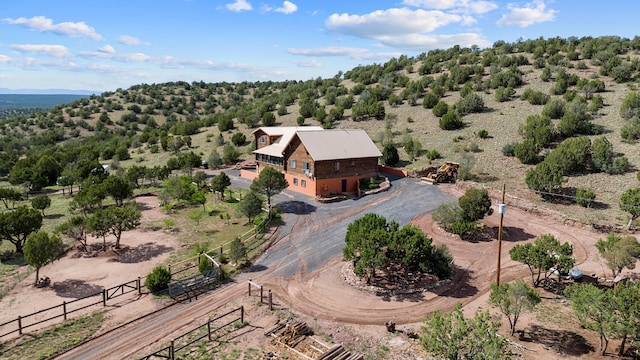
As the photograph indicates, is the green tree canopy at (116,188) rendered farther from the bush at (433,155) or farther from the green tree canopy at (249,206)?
the bush at (433,155)

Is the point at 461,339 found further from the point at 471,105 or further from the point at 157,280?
the point at 471,105

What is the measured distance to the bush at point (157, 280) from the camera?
24625mm

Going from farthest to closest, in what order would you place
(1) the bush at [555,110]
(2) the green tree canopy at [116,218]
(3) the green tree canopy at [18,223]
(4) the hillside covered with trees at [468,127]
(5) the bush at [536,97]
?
(5) the bush at [536,97]
(1) the bush at [555,110]
(4) the hillside covered with trees at [468,127]
(2) the green tree canopy at [116,218]
(3) the green tree canopy at [18,223]

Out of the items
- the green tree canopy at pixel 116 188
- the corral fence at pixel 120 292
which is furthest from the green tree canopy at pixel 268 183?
the green tree canopy at pixel 116 188

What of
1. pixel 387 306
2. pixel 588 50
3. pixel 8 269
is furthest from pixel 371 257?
pixel 588 50

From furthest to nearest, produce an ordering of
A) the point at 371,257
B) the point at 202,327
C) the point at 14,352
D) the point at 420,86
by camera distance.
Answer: the point at 420,86 → the point at 371,257 → the point at 202,327 → the point at 14,352

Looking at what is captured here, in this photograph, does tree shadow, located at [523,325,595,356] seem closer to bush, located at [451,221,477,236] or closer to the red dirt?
the red dirt

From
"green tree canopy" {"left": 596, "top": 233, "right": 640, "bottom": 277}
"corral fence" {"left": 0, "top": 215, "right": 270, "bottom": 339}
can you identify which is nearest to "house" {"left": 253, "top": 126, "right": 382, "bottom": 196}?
"corral fence" {"left": 0, "top": 215, "right": 270, "bottom": 339}

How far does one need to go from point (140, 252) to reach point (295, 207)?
1618cm

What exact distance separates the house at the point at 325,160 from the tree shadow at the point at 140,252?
61.4ft

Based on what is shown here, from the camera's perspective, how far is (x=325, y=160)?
44.2 meters

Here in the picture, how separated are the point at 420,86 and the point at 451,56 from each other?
3893 centimetres

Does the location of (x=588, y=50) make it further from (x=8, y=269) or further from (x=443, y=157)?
(x=8, y=269)

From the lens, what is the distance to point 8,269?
28.6m
